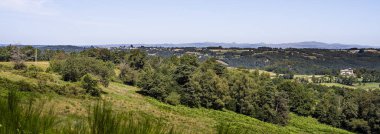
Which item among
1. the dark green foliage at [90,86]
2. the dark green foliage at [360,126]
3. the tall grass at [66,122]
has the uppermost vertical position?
the tall grass at [66,122]

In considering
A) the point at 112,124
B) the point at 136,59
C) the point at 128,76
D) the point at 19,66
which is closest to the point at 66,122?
the point at 112,124

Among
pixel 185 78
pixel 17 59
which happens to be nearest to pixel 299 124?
pixel 185 78

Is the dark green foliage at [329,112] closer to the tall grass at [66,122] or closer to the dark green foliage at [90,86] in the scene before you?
the dark green foliage at [90,86]

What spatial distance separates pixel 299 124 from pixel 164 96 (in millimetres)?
27167

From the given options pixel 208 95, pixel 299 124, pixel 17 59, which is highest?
pixel 17 59

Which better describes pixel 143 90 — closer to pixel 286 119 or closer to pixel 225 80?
pixel 225 80

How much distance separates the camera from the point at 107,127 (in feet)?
8.13

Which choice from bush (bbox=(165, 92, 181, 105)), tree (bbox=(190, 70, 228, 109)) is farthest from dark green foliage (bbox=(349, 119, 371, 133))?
bush (bbox=(165, 92, 181, 105))

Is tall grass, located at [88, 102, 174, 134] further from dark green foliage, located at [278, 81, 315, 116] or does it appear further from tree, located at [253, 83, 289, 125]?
dark green foliage, located at [278, 81, 315, 116]

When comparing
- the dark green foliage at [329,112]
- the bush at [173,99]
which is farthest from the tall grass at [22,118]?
the dark green foliage at [329,112]

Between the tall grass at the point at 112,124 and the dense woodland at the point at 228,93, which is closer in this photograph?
the tall grass at the point at 112,124

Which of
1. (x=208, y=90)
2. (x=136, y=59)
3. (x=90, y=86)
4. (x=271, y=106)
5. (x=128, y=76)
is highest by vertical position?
(x=136, y=59)

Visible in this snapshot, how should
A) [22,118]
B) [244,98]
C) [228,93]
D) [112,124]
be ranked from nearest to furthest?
[112,124] < [22,118] < [244,98] < [228,93]

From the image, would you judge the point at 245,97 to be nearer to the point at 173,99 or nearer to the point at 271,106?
the point at 271,106
